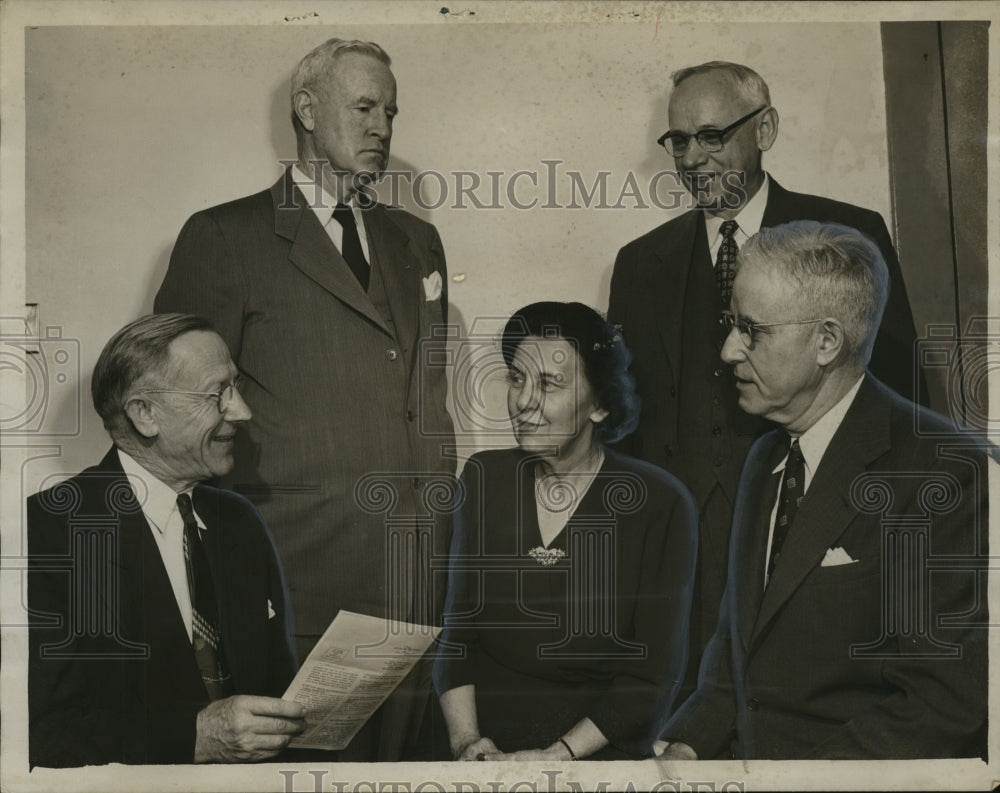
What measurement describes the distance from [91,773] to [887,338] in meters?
2.70

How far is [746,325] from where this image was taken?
11.8 feet

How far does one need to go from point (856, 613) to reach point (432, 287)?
61.9 inches

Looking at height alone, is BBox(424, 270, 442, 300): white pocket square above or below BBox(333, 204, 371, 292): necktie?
below

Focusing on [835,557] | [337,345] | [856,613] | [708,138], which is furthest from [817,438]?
[337,345]

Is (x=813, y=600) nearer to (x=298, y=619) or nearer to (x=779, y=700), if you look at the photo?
(x=779, y=700)

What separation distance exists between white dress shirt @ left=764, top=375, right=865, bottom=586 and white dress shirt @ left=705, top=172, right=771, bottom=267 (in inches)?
21.6

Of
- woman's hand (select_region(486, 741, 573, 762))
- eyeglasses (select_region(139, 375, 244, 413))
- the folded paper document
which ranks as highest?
eyeglasses (select_region(139, 375, 244, 413))

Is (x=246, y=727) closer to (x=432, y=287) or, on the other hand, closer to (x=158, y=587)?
(x=158, y=587)

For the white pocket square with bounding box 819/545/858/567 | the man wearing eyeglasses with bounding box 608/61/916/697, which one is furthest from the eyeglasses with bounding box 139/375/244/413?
the white pocket square with bounding box 819/545/858/567

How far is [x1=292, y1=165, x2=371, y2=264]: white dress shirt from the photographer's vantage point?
364 centimetres

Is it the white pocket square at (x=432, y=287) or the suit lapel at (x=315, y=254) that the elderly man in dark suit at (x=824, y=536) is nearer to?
the white pocket square at (x=432, y=287)

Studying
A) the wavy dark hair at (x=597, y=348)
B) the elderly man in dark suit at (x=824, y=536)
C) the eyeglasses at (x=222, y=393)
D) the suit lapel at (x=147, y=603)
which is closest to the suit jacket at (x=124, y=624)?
the suit lapel at (x=147, y=603)

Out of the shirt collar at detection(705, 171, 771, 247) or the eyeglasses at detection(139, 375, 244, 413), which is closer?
the eyeglasses at detection(139, 375, 244, 413)

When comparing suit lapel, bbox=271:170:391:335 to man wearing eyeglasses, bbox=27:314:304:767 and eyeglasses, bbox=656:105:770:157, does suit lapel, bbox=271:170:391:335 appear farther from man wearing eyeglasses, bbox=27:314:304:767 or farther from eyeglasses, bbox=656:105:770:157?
eyeglasses, bbox=656:105:770:157
